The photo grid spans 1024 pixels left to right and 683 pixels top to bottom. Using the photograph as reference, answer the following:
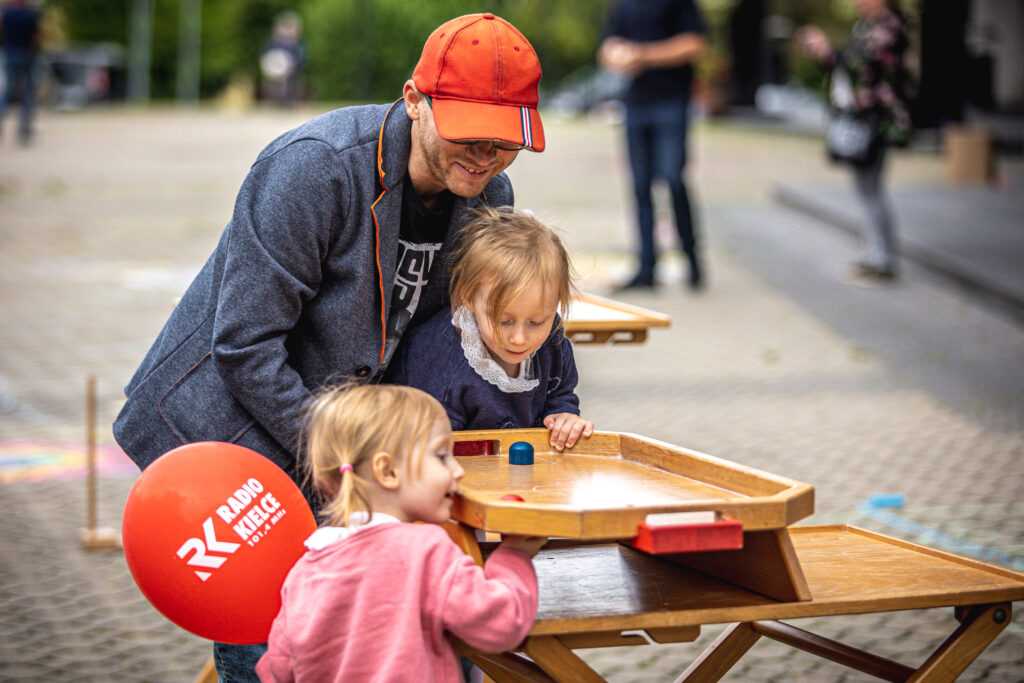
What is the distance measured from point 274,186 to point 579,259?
Result: 7.11 m

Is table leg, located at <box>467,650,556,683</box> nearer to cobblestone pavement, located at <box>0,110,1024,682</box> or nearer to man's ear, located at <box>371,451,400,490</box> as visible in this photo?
man's ear, located at <box>371,451,400,490</box>

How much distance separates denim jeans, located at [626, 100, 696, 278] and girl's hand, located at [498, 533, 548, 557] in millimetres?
6408

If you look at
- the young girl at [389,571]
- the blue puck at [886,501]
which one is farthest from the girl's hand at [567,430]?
the blue puck at [886,501]

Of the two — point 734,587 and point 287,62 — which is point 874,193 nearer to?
point 734,587

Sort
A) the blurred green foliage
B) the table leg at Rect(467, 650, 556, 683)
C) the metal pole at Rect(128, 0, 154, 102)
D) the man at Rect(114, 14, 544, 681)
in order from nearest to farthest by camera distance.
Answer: the table leg at Rect(467, 650, 556, 683), the man at Rect(114, 14, 544, 681), the blurred green foliage, the metal pole at Rect(128, 0, 154, 102)

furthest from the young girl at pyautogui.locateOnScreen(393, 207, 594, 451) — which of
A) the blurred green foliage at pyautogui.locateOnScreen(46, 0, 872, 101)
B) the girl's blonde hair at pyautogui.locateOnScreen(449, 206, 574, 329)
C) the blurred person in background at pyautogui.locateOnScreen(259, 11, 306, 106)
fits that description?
the blurred person in background at pyautogui.locateOnScreen(259, 11, 306, 106)

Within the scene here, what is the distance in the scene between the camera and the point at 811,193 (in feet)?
45.6

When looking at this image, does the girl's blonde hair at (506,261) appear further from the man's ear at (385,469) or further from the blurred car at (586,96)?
the blurred car at (586,96)

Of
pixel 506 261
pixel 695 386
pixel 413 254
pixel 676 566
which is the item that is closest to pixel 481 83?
pixel 506 261

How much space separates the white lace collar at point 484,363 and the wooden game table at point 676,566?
140mm

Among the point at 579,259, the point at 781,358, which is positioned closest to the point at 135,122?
the point at 579,259

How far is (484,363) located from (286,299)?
0.42 m

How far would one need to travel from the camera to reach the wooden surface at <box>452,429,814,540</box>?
1936 millimetres

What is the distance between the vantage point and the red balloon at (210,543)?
2.22 meters
